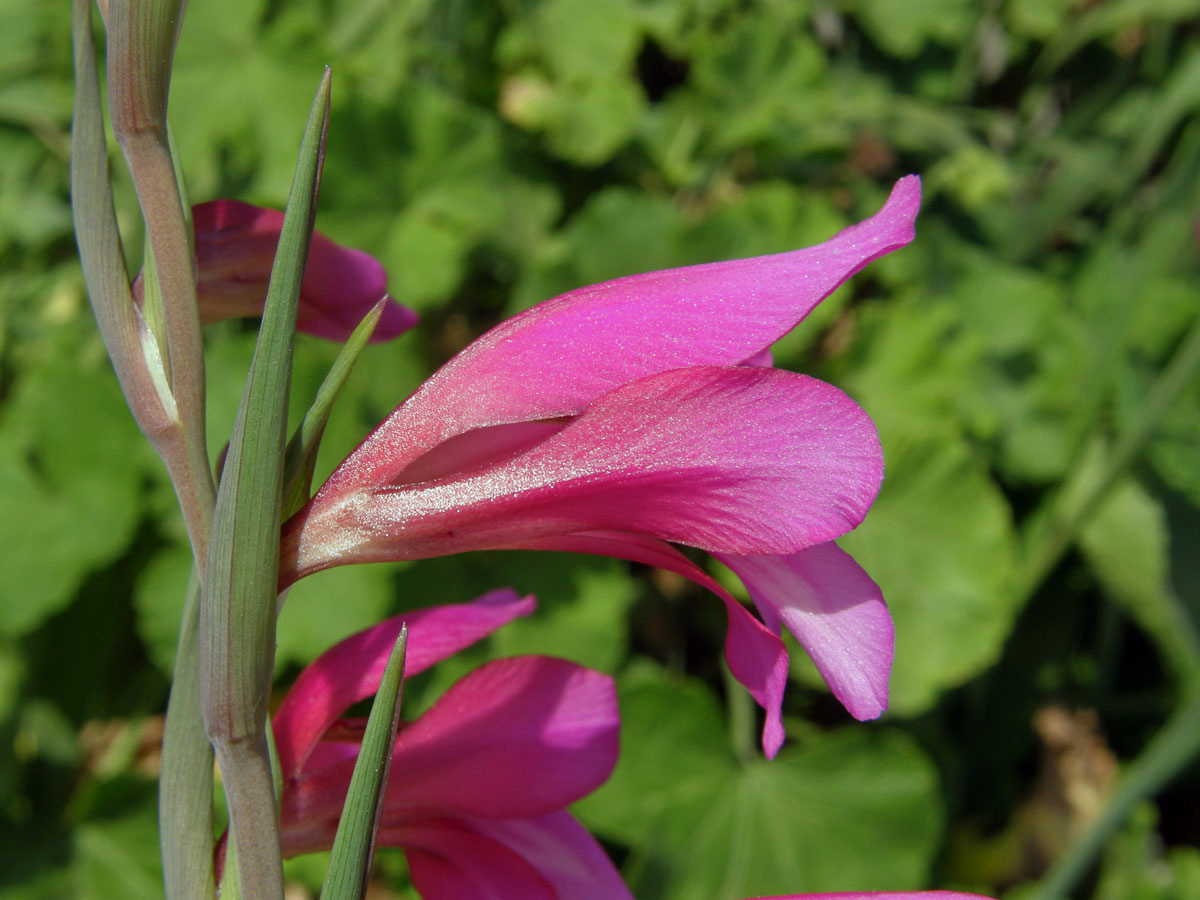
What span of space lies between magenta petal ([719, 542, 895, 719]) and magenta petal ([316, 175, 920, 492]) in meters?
0.08

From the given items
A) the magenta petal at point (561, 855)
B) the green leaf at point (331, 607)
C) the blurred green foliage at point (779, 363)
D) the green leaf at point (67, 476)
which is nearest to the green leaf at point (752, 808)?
the blurred green foliage at point (779, 363)

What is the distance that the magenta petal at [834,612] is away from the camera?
38 cm

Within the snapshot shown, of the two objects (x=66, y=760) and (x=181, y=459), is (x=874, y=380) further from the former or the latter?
(x=181, y=459)

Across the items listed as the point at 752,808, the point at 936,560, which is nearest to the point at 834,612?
the point at 752,808

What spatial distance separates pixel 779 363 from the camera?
161 centimetres

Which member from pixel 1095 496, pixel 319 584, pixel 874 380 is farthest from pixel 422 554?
pixel 874 380

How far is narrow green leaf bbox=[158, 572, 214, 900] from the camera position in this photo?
399 mm

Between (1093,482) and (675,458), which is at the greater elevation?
(675,458)

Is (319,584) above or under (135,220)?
under

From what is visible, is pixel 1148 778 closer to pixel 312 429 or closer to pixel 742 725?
pixel 742 725

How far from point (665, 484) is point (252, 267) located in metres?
0.21

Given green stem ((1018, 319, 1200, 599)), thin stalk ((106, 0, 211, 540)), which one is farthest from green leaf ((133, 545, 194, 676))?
green stem ((1018, 319, 1200, 599))

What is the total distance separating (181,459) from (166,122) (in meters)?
0.12

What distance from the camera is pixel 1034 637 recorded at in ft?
5.99
